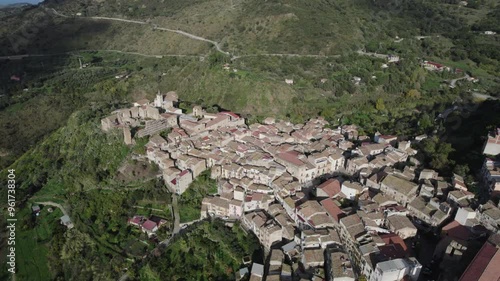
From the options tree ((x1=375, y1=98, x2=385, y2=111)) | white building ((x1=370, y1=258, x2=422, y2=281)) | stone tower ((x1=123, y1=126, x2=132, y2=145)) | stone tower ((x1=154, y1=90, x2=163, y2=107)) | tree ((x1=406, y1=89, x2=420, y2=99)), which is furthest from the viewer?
tree ((x1=406, y1=89, x2=420, y2=99))

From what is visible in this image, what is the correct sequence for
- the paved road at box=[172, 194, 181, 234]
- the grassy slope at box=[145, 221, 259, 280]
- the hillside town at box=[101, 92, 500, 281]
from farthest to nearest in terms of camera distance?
1. the paved road at box=[172, 194, 181, 234]
2. the grassy slope at box=[145, 221, 259, 280]
3. the hillside town at box=[101, 92, 500, 281]

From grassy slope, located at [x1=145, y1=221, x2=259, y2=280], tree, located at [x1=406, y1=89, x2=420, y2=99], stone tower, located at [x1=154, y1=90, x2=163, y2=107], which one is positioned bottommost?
grassy slope, located at [x1=145, y1=221, x2=259, y2=280]

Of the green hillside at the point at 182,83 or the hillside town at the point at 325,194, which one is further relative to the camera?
the green hillside at the point at 182,83

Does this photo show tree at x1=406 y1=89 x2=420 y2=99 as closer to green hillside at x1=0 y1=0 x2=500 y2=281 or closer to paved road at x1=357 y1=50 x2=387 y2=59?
green hillside at x1=0 y1=0 x2=500 y2=281

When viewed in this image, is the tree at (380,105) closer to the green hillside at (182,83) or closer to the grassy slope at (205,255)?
the green hillside at (182,83)

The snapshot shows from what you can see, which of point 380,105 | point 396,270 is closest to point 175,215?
point 396,270

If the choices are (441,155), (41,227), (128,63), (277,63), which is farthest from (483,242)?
(128,63)

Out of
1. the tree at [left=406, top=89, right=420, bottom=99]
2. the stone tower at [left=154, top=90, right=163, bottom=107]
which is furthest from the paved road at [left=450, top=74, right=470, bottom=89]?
the stone tower at [left=154, top=90, right=163, bottom=107]

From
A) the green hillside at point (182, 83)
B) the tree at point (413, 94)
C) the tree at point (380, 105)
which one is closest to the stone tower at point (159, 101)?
the green hillside at point (182, 83)

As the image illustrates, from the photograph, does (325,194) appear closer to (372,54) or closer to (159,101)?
(159,101)
